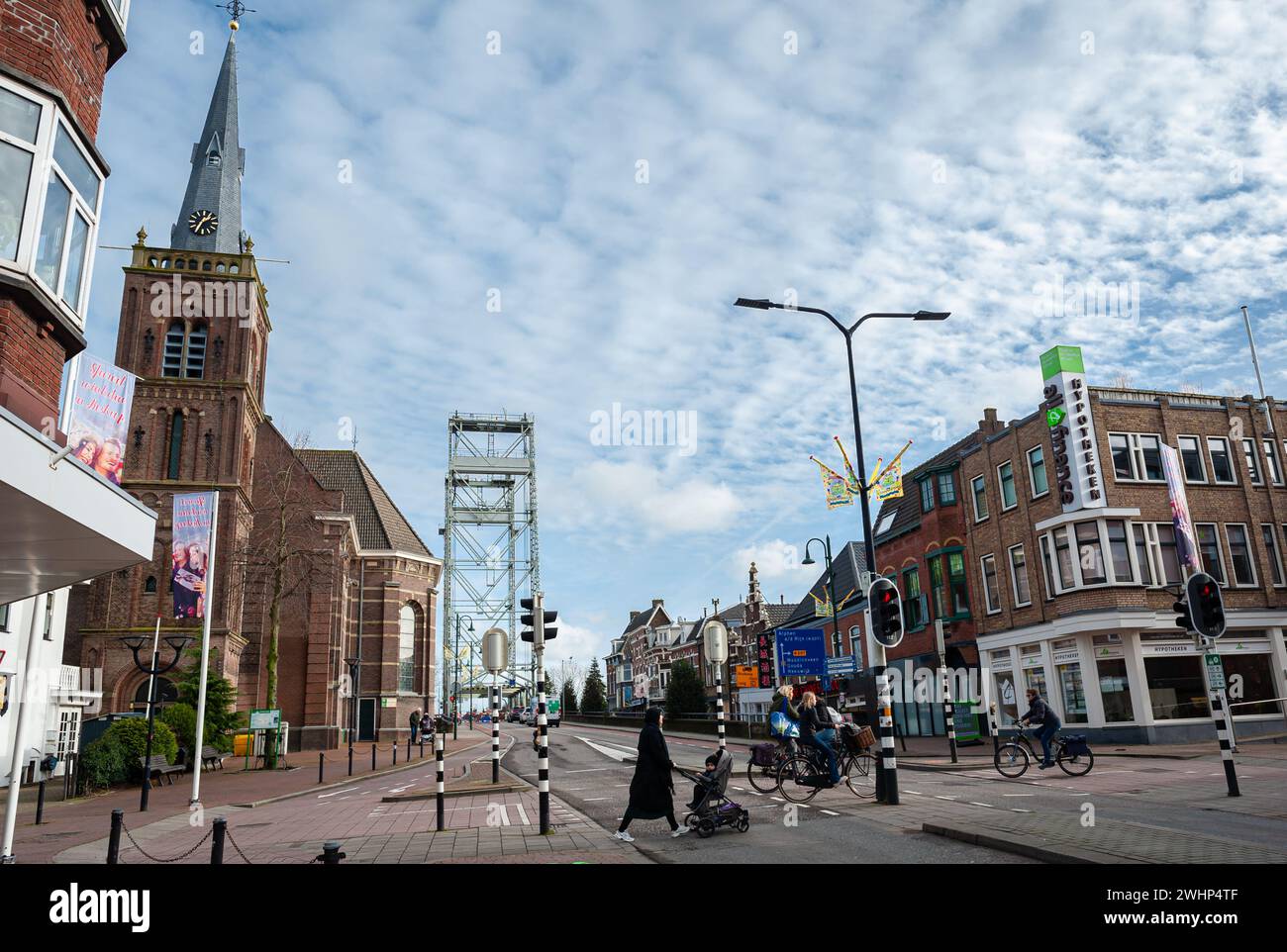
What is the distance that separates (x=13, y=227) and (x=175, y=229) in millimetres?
46967

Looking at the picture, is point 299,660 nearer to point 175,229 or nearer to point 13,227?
point 175,229

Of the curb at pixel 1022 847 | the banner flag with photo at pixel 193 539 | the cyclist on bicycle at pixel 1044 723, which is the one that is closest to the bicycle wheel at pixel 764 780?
the cyclist on bicycle at pixel 1044 723

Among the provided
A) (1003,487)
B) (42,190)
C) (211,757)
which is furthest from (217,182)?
(42,190)

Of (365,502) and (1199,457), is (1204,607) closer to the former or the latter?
(1199,457)

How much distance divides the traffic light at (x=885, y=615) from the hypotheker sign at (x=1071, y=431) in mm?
16686

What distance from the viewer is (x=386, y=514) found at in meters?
66.3

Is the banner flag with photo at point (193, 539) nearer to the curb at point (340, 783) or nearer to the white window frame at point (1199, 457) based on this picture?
the curb at point (340, 783)

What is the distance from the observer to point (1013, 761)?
16953mm

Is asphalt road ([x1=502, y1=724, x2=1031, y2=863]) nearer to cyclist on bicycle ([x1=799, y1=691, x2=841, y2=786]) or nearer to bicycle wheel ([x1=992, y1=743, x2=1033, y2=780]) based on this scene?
cyclist on bicycle ([x1=799, y1=691, x2=841, y2=786])

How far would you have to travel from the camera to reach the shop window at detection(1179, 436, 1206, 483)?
95.1 ft

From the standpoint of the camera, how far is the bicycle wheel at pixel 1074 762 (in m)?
17.1

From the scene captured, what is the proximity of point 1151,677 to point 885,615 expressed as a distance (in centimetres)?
1791

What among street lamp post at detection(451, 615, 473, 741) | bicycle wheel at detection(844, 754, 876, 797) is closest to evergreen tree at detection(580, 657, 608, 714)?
street lamp post at detection(451, 615, 473, 741)

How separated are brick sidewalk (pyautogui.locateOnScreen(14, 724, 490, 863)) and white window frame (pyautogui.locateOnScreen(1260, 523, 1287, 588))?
30165 mm
